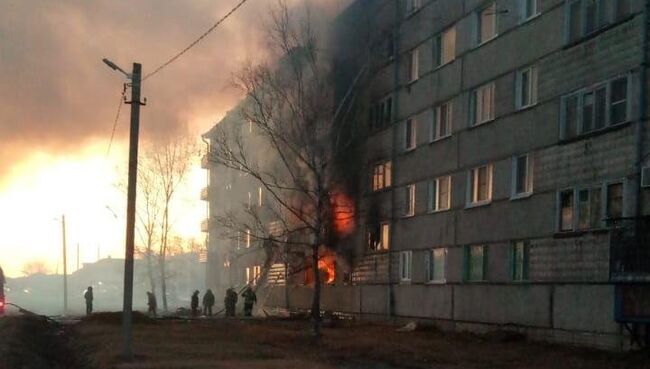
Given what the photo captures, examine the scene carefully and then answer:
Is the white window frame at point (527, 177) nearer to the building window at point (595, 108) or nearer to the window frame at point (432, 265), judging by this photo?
the building window at point (595, 108)

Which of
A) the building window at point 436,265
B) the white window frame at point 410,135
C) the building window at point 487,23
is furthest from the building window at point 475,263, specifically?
the building window at point 487,23

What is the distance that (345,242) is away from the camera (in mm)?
Result: 36719

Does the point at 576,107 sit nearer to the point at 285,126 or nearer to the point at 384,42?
the point at 285,126

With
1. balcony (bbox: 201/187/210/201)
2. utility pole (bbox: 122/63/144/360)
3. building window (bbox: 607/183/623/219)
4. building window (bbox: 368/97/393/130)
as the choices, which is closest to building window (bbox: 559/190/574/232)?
building window (bbox: 607/183/623/219)

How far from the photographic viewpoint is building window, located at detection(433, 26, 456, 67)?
2812 cm

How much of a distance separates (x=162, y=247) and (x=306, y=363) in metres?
44.4

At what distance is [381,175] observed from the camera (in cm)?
3391

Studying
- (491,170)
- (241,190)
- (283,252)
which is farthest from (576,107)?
(241,190)

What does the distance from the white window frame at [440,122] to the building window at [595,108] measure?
7.16 m

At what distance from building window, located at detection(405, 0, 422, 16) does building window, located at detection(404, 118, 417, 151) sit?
4251 mm

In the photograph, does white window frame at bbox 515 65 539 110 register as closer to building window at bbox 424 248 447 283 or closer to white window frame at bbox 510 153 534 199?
white window frame at bbox 510 153 534 199

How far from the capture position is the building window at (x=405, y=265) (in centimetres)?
3064

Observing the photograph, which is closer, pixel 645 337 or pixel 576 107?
pixel 645 337

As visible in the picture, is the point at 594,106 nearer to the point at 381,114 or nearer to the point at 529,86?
the point at 529,86
